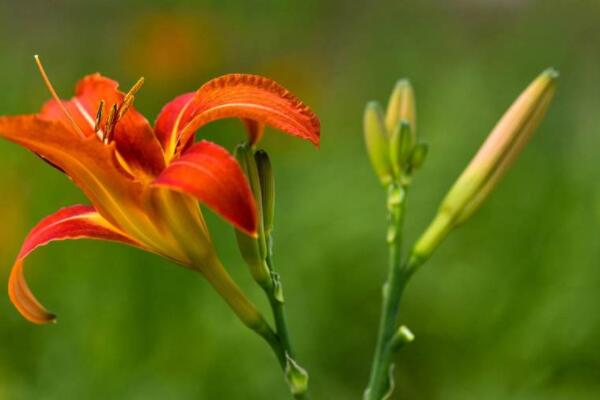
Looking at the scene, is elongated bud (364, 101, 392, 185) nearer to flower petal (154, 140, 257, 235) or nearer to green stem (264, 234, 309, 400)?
green stem (264, 234, 309, 400)

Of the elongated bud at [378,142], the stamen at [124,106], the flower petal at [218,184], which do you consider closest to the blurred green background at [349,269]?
the elongated bud at [378,142]

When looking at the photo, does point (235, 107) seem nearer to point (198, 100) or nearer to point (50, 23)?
point (198, 100)

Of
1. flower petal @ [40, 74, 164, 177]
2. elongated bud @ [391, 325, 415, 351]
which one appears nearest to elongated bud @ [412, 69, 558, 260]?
elongated bud @ [391, 325, 415, 351]

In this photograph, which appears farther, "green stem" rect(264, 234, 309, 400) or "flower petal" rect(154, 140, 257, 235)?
"green stem" rect(264, 234, 309, 400)

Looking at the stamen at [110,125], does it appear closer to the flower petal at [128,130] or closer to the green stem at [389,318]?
the flower petal at [128,130]

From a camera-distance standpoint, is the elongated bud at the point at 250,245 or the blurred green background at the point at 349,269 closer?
the elongated bud at the point at 250,245
